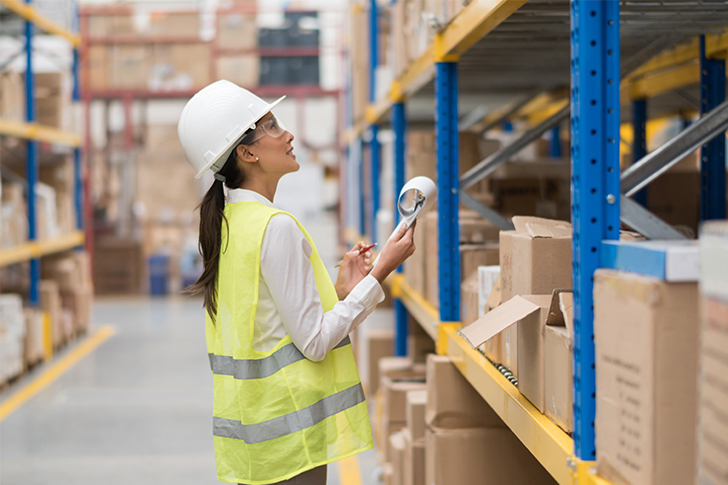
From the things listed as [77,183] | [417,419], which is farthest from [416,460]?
[77,183]

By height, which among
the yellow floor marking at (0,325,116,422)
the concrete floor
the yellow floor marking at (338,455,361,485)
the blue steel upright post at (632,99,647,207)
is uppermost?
the blue steel upright post at (632,99,647,207)

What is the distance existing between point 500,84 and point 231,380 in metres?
2.47

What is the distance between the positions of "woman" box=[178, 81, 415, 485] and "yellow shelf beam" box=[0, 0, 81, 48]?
16.1ft

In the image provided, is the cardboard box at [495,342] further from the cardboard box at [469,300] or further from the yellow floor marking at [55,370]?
the yellow floor marking at [55,370]

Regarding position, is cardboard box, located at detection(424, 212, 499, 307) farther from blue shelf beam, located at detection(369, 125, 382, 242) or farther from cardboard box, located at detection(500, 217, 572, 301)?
blue shelf beam, located at detection(369, 125, 382, 242)

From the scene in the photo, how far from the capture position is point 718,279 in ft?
2.70

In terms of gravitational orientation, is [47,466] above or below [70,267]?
below

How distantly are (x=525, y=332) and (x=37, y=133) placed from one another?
232 inches

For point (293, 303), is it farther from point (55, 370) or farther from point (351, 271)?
point (55, 370)

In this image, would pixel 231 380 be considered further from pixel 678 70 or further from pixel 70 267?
pixel 70 267

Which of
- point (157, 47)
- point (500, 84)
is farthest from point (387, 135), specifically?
point (500, 84)

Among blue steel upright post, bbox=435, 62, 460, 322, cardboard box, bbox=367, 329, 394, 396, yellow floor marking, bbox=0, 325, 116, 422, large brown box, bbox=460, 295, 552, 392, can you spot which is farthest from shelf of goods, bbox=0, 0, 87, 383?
large brown box, bbox=460, 295, 552, 392

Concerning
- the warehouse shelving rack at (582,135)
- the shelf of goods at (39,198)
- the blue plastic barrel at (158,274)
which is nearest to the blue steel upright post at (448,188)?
the warehouse shelving rack at (582,135)

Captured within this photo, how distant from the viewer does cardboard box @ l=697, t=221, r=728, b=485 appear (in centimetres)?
82
